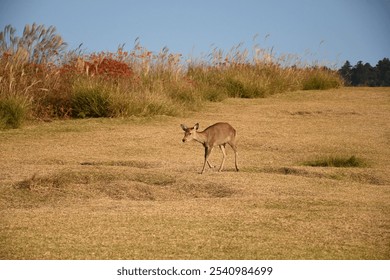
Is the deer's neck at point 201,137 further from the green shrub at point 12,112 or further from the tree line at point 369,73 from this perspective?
the tree line at point 369,73

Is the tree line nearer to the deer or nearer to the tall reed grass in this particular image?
the tall reed grass

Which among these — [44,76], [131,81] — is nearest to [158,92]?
[131,81]

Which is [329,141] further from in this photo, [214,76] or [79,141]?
[214,76]

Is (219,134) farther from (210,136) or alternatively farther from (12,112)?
(12,112)

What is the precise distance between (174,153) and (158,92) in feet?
17.0

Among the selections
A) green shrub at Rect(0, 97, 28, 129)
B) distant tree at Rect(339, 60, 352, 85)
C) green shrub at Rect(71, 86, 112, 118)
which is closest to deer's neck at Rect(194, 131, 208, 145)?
green shrub at Rect(0, 97, 28, 129)

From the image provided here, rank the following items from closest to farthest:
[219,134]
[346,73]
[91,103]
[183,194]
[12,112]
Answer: [183,194] < [219,134] < [12,112] < [91,103] < [346,73]


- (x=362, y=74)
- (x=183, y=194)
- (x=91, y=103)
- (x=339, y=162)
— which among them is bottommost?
(x=183, y=194)

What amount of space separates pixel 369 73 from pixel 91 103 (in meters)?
19.7

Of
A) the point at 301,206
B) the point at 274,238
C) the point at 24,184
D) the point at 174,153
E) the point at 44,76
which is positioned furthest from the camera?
the point at 44,76

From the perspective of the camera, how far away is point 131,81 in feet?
52.5

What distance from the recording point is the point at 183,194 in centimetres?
774

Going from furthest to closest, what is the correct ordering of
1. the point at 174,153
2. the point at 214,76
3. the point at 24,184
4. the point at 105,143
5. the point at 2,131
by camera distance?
the point at 214,76 → the point at 2,131 → the point at 105,143 → the point at 174,153 → the point at 24,184

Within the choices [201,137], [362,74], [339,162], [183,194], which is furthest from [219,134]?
[362,74]
